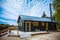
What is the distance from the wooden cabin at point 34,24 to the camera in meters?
2.61

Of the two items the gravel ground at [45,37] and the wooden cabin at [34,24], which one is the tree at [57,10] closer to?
the wooden cabin at [34,24]

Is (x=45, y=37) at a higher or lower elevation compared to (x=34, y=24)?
lower

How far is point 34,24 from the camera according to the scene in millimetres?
2684

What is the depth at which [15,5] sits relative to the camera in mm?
2625

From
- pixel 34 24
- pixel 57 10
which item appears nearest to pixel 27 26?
pixel 34 24

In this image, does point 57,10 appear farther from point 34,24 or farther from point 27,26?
point 27,26

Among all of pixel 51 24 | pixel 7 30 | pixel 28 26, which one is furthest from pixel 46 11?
pixel 7 30

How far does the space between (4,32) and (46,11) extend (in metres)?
0.94

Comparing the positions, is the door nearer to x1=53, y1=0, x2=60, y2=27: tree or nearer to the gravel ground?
the gravel ground

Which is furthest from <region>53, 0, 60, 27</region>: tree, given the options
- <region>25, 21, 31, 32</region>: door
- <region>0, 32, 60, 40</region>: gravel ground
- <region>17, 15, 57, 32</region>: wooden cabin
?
<region>25, 21, 31, 32</region>: door

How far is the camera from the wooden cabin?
8.56 feet

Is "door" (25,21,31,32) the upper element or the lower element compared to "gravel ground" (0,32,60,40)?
upper

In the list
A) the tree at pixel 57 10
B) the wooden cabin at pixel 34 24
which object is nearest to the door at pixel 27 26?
the wooden cabin at pixel 34 24

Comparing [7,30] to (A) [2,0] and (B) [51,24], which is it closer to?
(A) [2,0]
